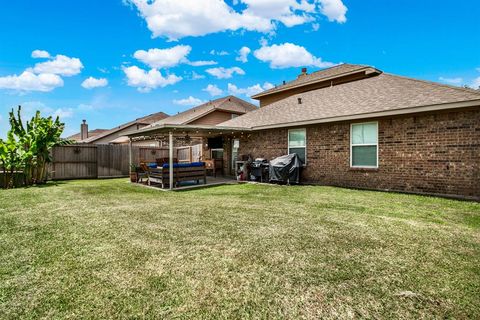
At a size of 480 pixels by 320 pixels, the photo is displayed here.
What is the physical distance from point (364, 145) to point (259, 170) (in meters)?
4.56

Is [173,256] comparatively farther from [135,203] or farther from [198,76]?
[198,76]

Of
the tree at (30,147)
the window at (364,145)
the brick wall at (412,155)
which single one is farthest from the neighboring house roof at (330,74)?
the tree at (30,147)

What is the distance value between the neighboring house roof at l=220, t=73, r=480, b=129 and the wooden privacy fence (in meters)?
6.41

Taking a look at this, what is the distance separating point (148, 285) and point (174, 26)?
15.0m

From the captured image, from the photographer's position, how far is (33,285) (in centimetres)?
284

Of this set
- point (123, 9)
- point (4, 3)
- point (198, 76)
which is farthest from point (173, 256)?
point (198, 76)

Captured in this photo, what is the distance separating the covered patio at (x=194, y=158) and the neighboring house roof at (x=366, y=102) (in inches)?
65.1

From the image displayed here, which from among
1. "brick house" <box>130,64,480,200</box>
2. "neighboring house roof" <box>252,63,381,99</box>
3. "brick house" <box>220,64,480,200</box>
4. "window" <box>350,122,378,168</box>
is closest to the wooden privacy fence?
"brick house" <box>130,64,480,200</box>

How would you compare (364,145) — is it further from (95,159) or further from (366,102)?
(95,159)

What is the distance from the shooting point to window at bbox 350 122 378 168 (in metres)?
9.57

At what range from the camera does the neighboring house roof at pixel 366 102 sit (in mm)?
8023

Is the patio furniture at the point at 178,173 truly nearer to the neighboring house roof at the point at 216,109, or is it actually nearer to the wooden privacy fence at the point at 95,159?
the wooden privacy fence at the point at 95,159

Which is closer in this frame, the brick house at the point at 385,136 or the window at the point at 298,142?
the brick house at the point at 385,136

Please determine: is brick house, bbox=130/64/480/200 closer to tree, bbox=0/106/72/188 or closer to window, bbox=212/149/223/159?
window, bbox=212/149/223/159
